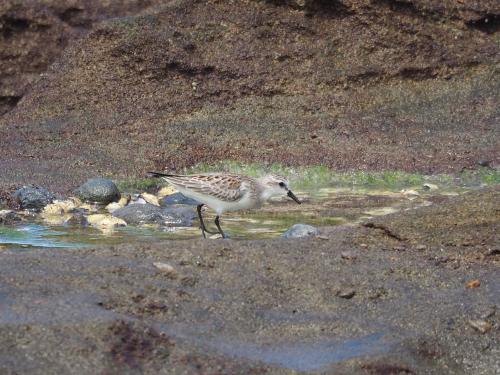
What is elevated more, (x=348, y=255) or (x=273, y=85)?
(x=348, y=255)

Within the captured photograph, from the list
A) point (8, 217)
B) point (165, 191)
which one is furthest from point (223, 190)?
point (165, 191)

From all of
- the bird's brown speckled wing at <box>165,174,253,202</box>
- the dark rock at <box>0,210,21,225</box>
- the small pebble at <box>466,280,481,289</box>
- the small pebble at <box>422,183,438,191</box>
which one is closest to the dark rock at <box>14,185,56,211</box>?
Answer: the dark rock at <box>0,210,21,225</box>

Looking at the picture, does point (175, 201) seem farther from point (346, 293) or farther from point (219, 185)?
point (346, 293)

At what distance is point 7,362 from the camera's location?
5289 mm

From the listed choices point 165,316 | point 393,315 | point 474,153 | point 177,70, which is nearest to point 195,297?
point 165,316

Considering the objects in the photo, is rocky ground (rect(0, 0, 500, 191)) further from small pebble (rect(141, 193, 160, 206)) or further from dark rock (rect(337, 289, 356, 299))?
dark rock (rect(337, 289, 356, 299))

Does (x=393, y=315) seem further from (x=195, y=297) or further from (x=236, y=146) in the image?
(x=236, y=146)

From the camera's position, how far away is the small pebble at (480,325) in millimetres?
6520

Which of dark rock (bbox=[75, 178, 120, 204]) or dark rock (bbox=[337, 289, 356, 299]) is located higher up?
dark rock (bbox=[337, 289, 356, 299])

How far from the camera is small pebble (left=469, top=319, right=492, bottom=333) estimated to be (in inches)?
257

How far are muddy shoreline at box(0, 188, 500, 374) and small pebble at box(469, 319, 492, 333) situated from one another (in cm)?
4

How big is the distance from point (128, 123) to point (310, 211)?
3.83 meters

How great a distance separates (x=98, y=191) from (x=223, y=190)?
205 centimetres

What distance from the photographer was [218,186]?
32.2ft
